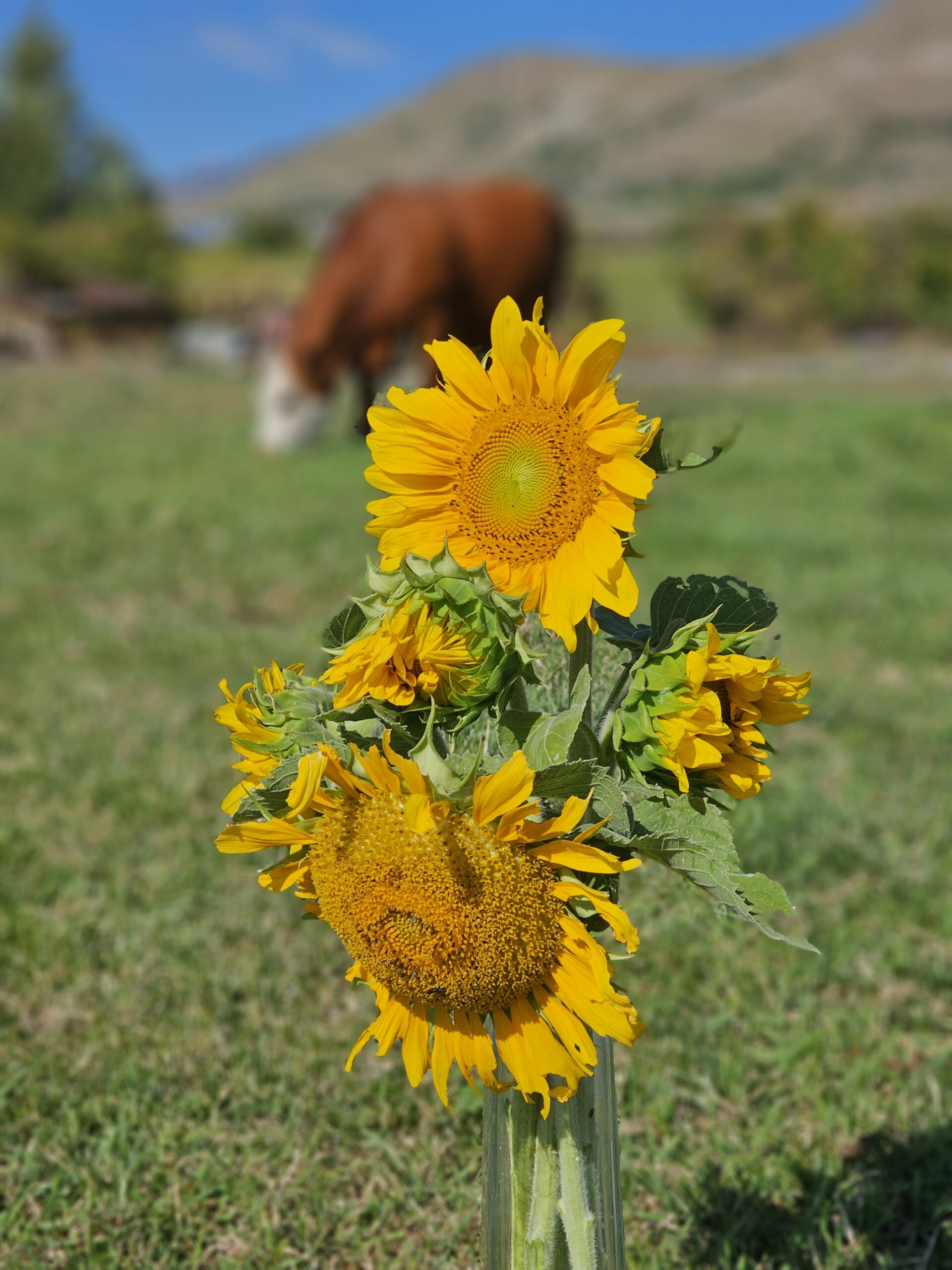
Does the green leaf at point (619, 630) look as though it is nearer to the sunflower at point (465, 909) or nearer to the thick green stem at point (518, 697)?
the thick green stem at point (518, 697)

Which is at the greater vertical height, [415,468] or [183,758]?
[183,758]

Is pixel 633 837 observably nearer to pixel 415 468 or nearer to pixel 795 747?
pixel 415 468

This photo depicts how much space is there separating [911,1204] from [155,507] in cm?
546

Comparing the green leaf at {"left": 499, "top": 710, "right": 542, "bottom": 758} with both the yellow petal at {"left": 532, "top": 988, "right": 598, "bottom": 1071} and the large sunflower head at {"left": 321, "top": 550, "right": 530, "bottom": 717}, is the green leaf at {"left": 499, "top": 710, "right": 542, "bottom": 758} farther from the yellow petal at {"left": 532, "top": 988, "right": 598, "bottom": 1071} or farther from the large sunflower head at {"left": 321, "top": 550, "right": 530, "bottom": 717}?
the yellow petal at {"left": 532, "top": 988, "right": 598, "bottom": 1071}

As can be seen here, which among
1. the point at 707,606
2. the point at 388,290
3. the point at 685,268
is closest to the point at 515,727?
the point at 707,606

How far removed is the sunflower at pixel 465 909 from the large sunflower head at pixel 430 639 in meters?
0.06

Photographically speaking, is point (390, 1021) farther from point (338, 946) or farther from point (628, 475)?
point (338, 946)

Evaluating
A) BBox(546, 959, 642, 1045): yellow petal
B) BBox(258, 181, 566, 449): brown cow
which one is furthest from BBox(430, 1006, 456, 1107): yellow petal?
BBox(258, 181, 566, 449): brown cow

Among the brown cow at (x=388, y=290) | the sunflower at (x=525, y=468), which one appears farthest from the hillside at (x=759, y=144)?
the sunflower at (x=525, y=468)

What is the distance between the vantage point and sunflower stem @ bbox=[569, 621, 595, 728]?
1.01 metres

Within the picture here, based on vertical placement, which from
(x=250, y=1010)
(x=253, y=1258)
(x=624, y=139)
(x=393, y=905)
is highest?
(x=624, y=139)

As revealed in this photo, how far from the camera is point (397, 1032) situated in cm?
100

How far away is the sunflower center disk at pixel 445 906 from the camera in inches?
36.1

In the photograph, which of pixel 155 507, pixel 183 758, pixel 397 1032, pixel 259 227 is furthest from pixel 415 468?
pixel 259 227
